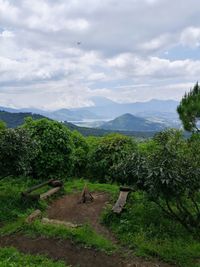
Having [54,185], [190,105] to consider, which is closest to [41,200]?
[54,185]

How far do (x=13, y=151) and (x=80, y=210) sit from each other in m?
2.98

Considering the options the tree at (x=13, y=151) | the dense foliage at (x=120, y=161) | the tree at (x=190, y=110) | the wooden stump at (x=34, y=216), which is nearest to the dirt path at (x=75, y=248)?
the wooden stump at (x=34, y=216)

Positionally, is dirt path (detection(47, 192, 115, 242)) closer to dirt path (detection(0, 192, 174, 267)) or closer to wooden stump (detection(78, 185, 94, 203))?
dirt path (detection(0, 192, 174, 267))

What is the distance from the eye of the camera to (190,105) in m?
18.0

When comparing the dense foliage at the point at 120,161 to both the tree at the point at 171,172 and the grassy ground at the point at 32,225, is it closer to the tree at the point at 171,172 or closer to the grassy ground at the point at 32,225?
the tree at the point at 171,172

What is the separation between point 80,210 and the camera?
36.6 ft

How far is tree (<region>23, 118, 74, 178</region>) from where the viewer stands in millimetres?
15281

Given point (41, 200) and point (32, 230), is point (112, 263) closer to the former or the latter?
point (32, 230)

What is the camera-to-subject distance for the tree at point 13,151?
11266 millimetres

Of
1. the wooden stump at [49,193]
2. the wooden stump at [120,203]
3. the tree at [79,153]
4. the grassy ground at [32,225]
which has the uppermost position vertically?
the tree at [79,153]

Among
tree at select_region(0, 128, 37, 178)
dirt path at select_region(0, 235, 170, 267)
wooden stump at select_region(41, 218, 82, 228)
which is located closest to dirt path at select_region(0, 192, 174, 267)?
dirt path at select_region(0, 235, 170, 267)

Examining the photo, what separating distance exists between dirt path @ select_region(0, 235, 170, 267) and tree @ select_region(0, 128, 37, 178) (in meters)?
3.17

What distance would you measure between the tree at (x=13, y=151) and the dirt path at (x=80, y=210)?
1.84 m

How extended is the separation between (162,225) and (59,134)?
7.82m
